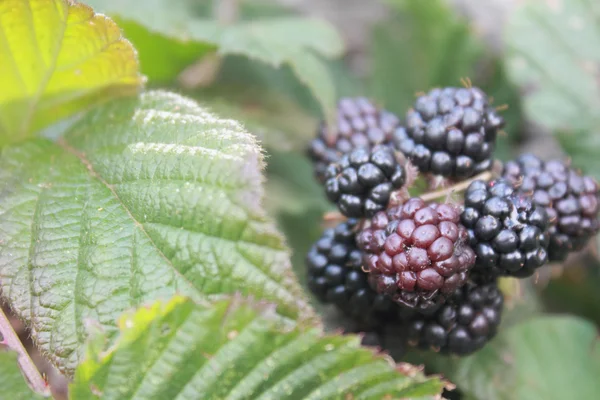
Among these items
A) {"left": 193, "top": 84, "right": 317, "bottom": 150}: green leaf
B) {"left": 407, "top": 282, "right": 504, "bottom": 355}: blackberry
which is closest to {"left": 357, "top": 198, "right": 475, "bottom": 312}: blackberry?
{"left": 407, "top": 282, "right": 504, "bottom": 355}: blackberry

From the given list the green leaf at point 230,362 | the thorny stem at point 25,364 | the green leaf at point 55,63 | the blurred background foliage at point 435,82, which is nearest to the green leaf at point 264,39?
the blurred background foliage at point 435,82

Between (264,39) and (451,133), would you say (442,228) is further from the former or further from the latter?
(264,39)

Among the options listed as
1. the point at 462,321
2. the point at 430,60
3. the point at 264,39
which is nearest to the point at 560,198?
the point at 462,321

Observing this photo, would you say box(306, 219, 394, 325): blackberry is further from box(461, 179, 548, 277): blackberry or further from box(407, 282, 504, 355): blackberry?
box(461, 179, 548, 277): blackberry

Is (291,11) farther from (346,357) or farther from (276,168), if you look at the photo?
(346,357)

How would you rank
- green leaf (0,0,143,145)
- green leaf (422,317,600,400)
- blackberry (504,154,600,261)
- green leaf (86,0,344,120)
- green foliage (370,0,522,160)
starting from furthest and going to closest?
1. green foliage (370,0,522,160)
2. green leaf (86,0,344,120)
3. green leaf (422,317,600,400)
4. blackberry (504,154,600,261)
5. green leaf (0,0,143,145)
